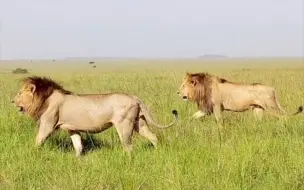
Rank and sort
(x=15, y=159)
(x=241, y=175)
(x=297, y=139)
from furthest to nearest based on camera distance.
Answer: (x=297, y=139)
(x=15, y=159)
(x=241, y=175)

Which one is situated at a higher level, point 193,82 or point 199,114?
point 193,82

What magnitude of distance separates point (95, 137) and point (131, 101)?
4.26 feet

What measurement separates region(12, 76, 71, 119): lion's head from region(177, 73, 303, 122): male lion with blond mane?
3.69 meters

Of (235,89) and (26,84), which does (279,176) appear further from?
(235,89)

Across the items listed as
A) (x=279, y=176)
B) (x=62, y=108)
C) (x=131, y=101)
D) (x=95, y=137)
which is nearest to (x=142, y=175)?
(x=279, y=176)

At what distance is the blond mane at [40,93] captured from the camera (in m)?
7.36

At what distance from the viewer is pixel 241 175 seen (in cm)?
530

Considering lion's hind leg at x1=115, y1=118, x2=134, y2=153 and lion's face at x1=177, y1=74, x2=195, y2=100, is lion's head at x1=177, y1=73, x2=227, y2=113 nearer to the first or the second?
lion's face at x1=177, y1=74, x2=195, y2=100

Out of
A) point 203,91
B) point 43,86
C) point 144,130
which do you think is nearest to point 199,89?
point 203,91

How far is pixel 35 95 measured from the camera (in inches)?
292

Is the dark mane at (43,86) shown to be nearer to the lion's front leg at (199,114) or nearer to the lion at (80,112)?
the lion at (80,112)

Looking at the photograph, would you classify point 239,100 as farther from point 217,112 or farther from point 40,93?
point 40,93

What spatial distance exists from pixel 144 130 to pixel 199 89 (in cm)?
352

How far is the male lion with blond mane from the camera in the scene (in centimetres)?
1054
